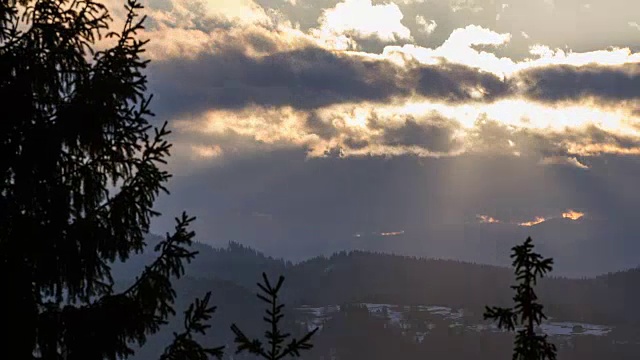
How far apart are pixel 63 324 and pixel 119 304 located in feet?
4.30

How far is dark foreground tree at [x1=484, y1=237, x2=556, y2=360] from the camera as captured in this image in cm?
1725

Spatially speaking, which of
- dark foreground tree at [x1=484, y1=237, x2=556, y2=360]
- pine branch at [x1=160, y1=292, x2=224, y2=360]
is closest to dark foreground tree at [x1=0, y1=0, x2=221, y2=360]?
pine branch at [x1=160, y1=292, x2=224, y2=360]

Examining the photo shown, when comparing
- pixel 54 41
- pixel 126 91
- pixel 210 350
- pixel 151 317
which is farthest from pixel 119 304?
pixel 54 41

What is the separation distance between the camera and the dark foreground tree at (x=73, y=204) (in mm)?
→ 18000

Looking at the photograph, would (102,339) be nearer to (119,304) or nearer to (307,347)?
(119,304)

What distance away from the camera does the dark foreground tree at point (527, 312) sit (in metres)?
17.2

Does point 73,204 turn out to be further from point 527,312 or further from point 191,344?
point 527,312

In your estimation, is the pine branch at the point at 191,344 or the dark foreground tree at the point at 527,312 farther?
the pine branch at the point at 191,344

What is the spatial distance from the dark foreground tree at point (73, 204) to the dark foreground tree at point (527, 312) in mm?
6401

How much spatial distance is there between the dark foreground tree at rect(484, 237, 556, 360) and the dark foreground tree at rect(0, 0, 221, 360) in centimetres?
640

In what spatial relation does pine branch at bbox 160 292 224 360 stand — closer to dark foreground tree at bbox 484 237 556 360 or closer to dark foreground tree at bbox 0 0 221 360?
dark foreground tree at bbox 0 0 221 360

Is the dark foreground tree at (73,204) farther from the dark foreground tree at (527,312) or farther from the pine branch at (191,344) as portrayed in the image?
the dark foreground tree at (527,312)

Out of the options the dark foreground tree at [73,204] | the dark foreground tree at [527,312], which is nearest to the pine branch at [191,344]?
the dark foreground tree at [73,204]

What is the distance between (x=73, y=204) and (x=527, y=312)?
10548 mm
